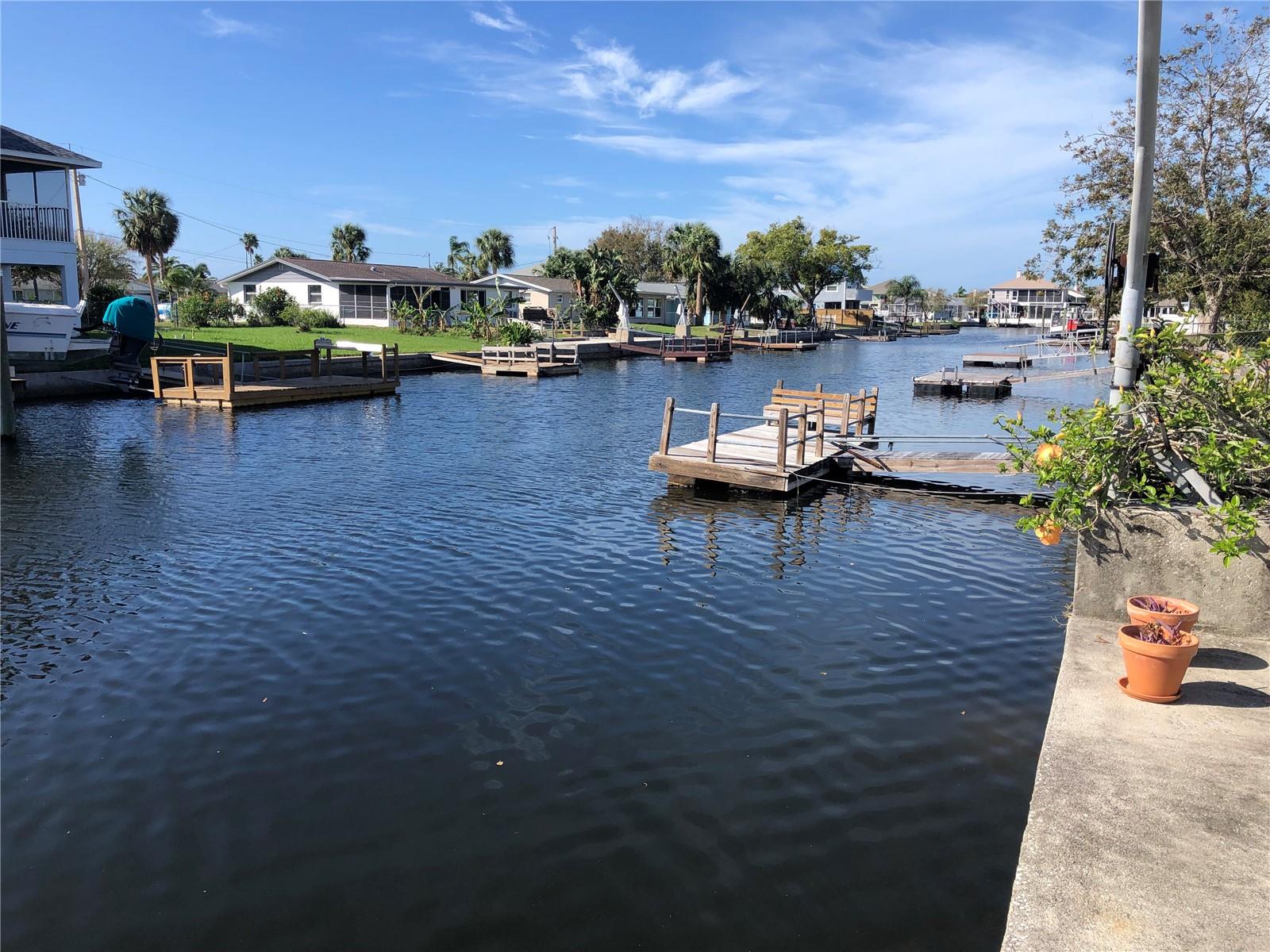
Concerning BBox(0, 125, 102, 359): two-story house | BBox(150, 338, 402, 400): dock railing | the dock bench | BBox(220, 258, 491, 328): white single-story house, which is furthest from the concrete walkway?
BBox(220, 258, 491, 328): white single-story house

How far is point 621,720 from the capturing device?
8008 mm

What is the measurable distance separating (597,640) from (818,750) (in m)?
3.14

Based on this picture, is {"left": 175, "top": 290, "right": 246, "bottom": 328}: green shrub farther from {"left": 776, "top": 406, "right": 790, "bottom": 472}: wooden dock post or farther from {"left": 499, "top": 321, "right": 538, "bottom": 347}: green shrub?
{"left": 776, "top": 406, "right": 790, "bottom": 472}: wooden dock post

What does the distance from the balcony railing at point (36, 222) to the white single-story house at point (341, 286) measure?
30.5m

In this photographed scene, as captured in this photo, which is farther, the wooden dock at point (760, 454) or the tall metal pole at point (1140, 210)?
the wooden dock at point (760, 454)

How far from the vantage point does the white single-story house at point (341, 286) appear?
66000 mm

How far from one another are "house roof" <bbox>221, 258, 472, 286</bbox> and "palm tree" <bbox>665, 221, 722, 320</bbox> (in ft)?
93.8

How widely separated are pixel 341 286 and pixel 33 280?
28372mm

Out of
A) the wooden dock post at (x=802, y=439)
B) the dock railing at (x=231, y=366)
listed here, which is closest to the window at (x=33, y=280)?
the dock railing at (x=231, y=366)

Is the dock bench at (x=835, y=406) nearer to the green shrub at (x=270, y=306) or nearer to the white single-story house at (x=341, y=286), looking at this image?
the white single-story house at (x=341, y=286)

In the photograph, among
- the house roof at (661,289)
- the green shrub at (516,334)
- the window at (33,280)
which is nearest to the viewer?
the window at (33,280)

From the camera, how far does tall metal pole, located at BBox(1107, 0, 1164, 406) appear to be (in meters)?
7.32

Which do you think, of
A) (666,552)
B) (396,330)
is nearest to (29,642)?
(666,552)

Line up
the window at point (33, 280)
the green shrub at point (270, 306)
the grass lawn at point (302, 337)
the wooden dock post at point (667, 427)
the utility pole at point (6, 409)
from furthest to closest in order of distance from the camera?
the green shrub at point (270, 306), the grass lawn at point (302, 337), the window at point (33, 280), the utility pole at point (6, 409), the wooden dock post at point (667, 427)
